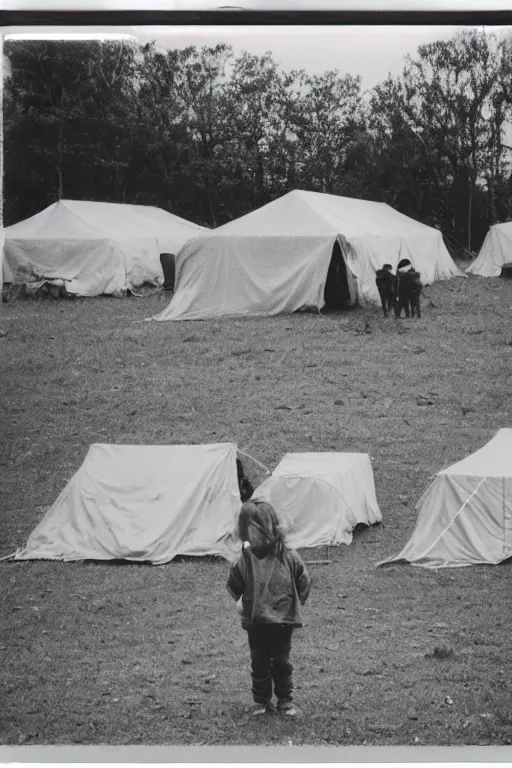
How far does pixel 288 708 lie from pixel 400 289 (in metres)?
2.51

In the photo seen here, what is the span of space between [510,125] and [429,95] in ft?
1.45

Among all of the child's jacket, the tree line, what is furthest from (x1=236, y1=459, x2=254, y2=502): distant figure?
the tree line

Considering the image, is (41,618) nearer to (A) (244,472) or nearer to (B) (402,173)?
(A) (244,472)

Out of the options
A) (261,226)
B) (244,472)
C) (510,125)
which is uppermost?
(510,125)

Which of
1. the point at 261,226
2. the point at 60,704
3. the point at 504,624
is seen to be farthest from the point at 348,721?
the point at 261,226

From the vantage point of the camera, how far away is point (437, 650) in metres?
4.84

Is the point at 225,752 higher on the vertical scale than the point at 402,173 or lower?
lower

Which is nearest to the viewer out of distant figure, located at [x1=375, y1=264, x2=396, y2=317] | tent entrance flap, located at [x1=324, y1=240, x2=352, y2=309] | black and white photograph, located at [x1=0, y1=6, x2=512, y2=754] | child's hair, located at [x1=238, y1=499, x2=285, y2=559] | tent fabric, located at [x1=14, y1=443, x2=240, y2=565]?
child's hair, located at [x1=238, y1=499, x2=285, y2=559]

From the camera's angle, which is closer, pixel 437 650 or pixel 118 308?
pixel 437 650

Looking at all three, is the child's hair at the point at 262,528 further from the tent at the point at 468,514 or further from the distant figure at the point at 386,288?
the distant figure at the point at 386,288

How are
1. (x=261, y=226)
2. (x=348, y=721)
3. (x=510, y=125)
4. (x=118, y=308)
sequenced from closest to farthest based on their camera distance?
(x=348, y=721), (x=510, y=125), (x=118, y=308), (x=261, y=226)

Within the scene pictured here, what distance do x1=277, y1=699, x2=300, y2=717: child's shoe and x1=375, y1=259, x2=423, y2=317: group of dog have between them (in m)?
2.17

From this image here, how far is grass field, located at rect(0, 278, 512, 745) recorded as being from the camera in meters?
4.77

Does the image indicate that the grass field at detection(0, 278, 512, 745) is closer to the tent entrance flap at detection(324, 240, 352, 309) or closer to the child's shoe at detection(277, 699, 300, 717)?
the child's shoe at detection(277, 699, 300, 717)
